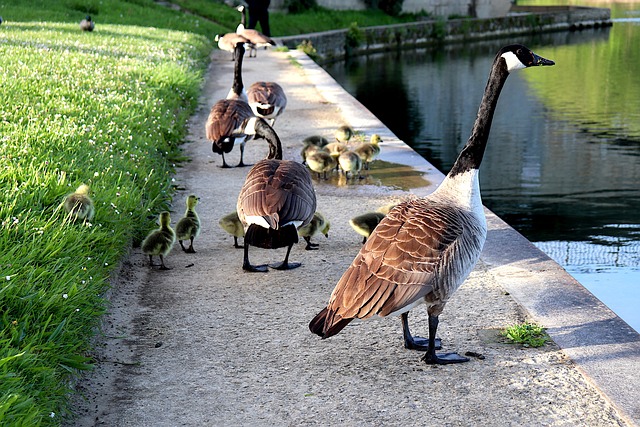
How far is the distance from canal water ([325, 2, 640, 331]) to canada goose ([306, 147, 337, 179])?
2537mm

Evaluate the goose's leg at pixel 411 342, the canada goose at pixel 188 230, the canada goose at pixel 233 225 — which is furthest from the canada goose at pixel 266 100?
the goose's leg at pixel 411 342

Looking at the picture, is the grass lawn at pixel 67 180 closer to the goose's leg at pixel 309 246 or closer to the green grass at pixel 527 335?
the goose's leg at pixel 309 246

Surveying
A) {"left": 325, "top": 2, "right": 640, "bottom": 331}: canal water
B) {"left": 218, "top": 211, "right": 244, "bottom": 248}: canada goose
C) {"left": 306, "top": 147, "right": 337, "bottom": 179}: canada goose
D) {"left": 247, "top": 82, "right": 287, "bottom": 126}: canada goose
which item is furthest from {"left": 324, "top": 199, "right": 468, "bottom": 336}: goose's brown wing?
{"left": 247, "top": 82, "right": 287, "bottom": 126}: canada goose

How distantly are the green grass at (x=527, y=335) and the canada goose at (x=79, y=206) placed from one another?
282cm

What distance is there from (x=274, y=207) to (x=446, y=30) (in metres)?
36.6

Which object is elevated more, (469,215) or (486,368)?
(469,215)

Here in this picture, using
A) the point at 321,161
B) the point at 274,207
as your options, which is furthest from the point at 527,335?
the point at 321,161

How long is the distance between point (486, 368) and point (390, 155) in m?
5.74

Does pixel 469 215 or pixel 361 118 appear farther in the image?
pixel 361 118

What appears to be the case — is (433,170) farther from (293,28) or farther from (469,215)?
(293,28)

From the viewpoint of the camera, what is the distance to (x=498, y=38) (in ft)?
139

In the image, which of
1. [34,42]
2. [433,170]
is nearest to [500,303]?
[433,170]

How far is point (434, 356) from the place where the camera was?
4344 mm

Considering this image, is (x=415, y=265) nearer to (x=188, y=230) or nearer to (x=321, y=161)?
(x=188, y=230)
